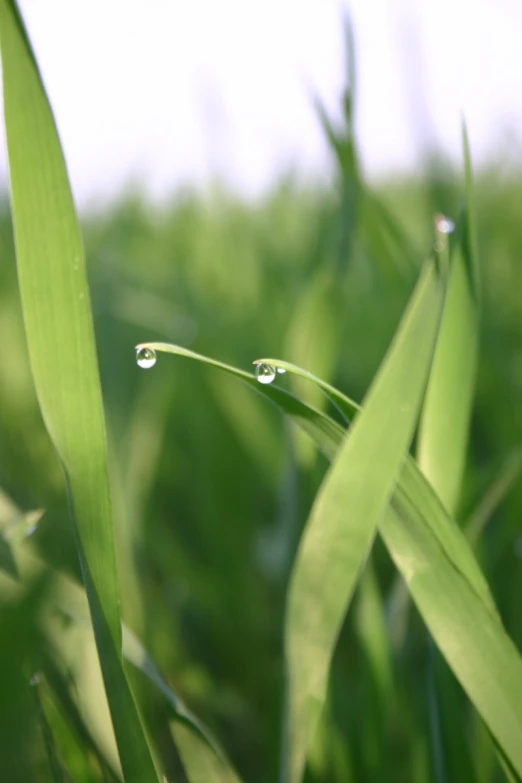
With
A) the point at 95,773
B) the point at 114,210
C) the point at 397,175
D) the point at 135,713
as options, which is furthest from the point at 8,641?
the point at 397,175

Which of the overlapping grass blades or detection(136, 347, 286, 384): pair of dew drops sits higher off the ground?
detection(136, 347, 286, 384): pair of dew drops

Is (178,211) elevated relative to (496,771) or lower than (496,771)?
elevated

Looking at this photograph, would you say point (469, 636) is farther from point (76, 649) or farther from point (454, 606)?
point (76, 649)

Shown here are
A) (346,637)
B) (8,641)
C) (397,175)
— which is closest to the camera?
(8,641)

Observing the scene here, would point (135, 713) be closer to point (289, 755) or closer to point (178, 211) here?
point (289, 755)

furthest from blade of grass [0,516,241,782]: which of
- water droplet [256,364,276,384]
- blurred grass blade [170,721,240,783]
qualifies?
water droplet [256,364,276,384]

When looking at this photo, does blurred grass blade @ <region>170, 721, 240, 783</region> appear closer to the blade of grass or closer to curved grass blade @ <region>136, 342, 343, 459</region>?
the blade of grass
